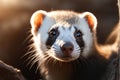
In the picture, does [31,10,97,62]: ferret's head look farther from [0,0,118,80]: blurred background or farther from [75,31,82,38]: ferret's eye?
[0,0,118,80]: blurred background

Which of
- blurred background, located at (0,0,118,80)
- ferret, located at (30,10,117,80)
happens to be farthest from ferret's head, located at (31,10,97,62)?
blurred background, located at (0,0,118,80)

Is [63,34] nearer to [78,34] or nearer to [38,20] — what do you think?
[78,34]

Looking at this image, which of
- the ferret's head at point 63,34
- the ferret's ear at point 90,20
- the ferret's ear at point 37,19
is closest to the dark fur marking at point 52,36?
the ferret's head at point 63,34

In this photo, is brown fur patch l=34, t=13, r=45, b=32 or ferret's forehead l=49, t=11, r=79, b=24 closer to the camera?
ferret's forehead l=49, t=11, r=79, b=24

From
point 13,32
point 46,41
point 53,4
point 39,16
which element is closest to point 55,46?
point 46,41

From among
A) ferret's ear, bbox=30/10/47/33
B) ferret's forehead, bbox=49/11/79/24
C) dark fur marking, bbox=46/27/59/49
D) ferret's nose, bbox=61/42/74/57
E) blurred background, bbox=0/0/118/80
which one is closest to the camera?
ferret's nose, bbox=61/42/74/57
